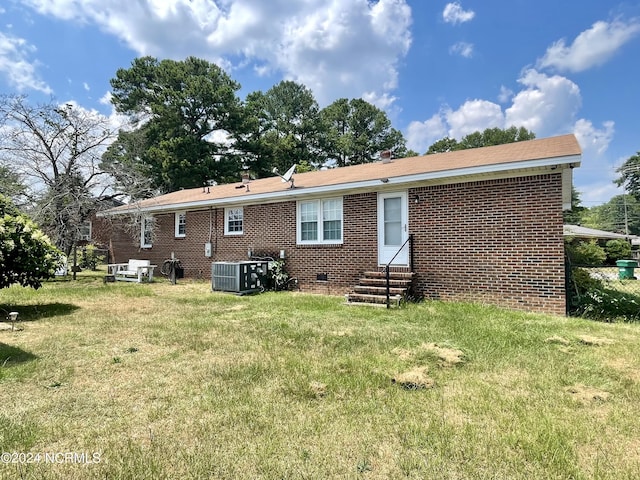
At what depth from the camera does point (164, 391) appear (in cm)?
344

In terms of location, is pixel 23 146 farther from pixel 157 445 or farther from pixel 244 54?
pixel 157 445

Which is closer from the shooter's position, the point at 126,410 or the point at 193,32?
the point at 126,410

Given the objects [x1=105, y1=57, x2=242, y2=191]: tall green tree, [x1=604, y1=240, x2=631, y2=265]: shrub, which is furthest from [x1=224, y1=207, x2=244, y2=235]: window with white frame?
[x1=604, y1=240, x2=631, y2=265]: shrub

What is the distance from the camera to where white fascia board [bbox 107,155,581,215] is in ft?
22.8

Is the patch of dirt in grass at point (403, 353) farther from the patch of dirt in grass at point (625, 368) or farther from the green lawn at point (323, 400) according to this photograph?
the patch of dirt in grass at point (625, 368)

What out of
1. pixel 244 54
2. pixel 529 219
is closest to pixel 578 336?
pixel 529 219

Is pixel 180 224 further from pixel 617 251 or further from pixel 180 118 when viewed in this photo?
pixel 617 251

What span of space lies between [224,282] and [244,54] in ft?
42.7

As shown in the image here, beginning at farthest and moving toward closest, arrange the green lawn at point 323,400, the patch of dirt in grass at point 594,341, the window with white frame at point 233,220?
the window with white frame at point 233,220 → the patch of dirt in grass at point 594,341 → the green lawn at point 323,400

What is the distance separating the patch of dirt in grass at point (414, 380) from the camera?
351 cm

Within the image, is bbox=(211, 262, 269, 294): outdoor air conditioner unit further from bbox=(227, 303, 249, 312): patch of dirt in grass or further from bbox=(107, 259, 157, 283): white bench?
bbox=(107, 259, 157, 283): white bench

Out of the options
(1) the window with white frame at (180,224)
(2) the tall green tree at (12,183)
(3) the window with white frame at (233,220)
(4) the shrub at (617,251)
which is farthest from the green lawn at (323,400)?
(4) the shrub at (617,251)

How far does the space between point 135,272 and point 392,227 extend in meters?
9.92

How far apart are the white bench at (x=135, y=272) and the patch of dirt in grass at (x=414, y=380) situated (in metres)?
11.9
